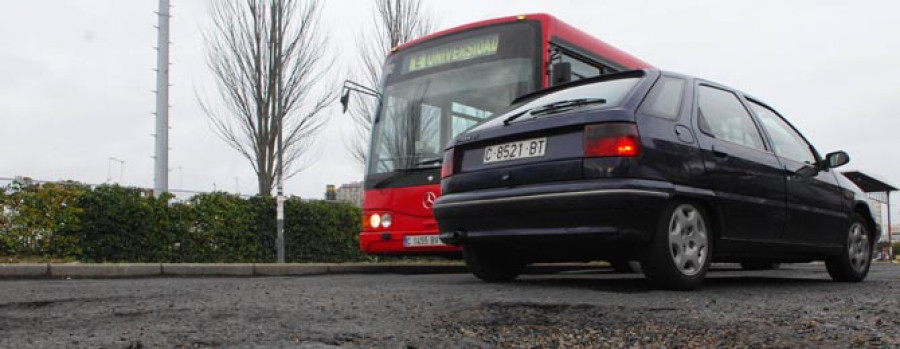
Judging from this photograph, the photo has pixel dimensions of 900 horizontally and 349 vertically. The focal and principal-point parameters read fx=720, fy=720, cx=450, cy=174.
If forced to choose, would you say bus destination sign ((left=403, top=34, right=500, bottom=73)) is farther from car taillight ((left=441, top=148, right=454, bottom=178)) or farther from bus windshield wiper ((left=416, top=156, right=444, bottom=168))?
car taillight ((left=441, top=148, right=454, bottom=178))

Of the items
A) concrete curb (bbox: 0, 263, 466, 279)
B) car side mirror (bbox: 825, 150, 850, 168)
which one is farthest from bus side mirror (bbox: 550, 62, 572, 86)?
concrete curb (bbox: 0, 263, 466, 279)

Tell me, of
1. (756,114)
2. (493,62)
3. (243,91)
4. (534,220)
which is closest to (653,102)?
(534,220)

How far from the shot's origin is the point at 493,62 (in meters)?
8.03

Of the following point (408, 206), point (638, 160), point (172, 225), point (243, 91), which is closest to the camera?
point (638, 160)

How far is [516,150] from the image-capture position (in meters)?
4.80

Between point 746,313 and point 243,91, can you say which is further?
point 243,91

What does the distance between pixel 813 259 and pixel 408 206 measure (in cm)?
414

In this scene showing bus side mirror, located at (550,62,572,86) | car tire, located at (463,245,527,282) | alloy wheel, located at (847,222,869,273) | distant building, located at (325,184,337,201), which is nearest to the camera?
car tire, located at (463,245,527,282)

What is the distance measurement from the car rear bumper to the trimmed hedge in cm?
711

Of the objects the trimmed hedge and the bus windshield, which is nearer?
the bus windshield

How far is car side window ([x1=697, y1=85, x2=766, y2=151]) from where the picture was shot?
196 inches

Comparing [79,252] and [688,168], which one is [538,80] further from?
[79,252]

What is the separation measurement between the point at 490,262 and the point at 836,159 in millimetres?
3102

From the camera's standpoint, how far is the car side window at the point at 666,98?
15.1ft
